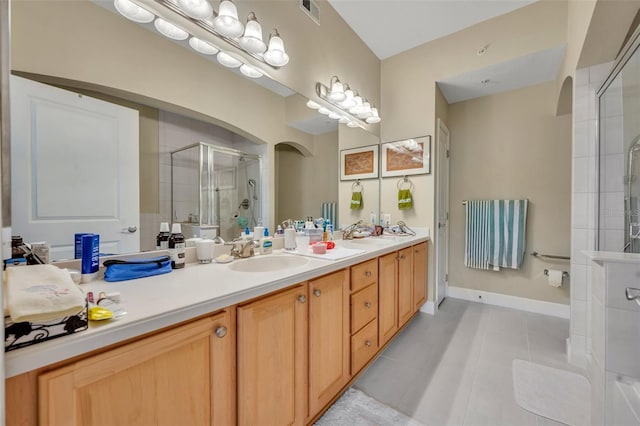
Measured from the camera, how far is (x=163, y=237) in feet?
3.94

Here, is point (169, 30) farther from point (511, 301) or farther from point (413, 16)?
point (511, 301)

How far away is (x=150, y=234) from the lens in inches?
46.0

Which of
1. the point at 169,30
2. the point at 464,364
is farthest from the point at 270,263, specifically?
the point at 464,364

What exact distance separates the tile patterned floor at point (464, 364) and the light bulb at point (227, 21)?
2.12 m

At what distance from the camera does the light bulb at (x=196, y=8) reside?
119 cm

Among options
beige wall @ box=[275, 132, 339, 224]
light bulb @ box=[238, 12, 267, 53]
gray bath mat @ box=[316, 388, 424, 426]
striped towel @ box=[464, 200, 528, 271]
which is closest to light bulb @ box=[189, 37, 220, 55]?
light bulb @ box=[238, 12, 267, 53]

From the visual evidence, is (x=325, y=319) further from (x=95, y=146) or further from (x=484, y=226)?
(x=484, y=226)

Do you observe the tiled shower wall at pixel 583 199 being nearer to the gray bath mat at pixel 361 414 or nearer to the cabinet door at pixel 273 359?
the gray bath mat at pixel 361 414

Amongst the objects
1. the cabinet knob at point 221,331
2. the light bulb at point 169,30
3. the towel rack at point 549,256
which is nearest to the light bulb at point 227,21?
the light bulb at point 169,30

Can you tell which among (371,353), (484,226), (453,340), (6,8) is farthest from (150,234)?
(484,226)

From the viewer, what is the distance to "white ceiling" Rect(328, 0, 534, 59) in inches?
83.6

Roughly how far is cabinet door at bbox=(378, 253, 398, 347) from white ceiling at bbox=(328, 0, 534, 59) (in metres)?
2.04

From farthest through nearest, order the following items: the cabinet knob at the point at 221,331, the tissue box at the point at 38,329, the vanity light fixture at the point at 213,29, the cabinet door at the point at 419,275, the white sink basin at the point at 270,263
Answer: the cabinet door at the point at 419,275 < the white sink basin at the point at 270,263 < the vanity light fixture at the point at 213,29 < the cabinet knob at the point at 221,331 < the tissue box at the point at 38,329

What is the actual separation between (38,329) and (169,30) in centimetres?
130
